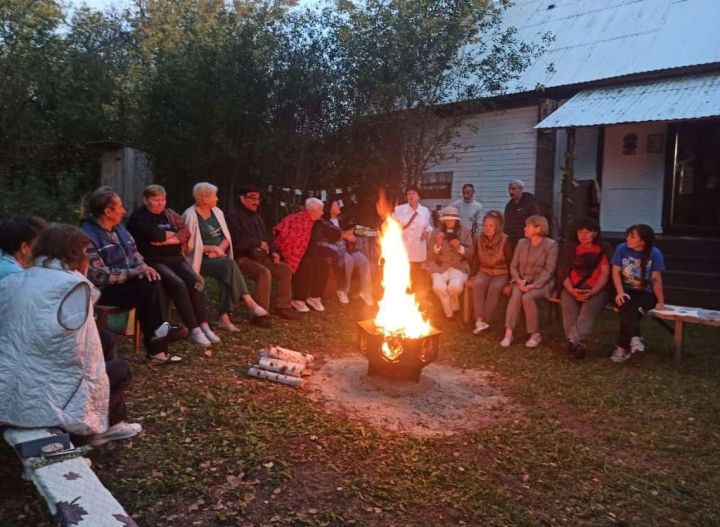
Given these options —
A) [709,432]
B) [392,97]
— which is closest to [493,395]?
[709,432]

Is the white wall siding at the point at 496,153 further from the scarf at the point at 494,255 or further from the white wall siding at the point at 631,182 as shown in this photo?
the scarf at the point at 494,255

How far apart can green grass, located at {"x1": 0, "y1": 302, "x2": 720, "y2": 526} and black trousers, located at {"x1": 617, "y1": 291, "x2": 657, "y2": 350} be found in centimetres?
Answer: 83

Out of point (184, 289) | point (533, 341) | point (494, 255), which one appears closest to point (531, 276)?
point (494, 255)

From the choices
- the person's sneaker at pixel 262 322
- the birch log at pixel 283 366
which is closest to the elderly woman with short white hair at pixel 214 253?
the person's sneaker at pixel 262 322

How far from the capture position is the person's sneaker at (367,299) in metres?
8.35

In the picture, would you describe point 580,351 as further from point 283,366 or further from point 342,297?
point 342,297

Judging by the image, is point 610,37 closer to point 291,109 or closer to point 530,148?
point 530,148

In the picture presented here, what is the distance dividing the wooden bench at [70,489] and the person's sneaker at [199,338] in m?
2.82

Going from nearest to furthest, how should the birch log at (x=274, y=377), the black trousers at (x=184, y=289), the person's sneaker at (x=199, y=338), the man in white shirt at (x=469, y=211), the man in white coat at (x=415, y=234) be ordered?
1. the birch log at (x=274, y=377)
2. the black trousers at (x=184, y=289)
3. the person's sneaker at (x=199, y=338)
4. the man in white coat at (x=415, y=234)
5. the man in white shirt at (x=469, y=211)

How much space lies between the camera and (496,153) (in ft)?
39.7

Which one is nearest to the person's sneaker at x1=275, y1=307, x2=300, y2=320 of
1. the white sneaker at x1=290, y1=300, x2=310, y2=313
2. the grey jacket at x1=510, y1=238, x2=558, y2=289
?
the white sneaker at x1=290, y1=300, x2=310, y2=313

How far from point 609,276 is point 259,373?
3.92 meters

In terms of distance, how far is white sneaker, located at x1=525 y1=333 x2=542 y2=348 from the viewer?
6498 millimetres

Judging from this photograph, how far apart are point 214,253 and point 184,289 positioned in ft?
3.24
